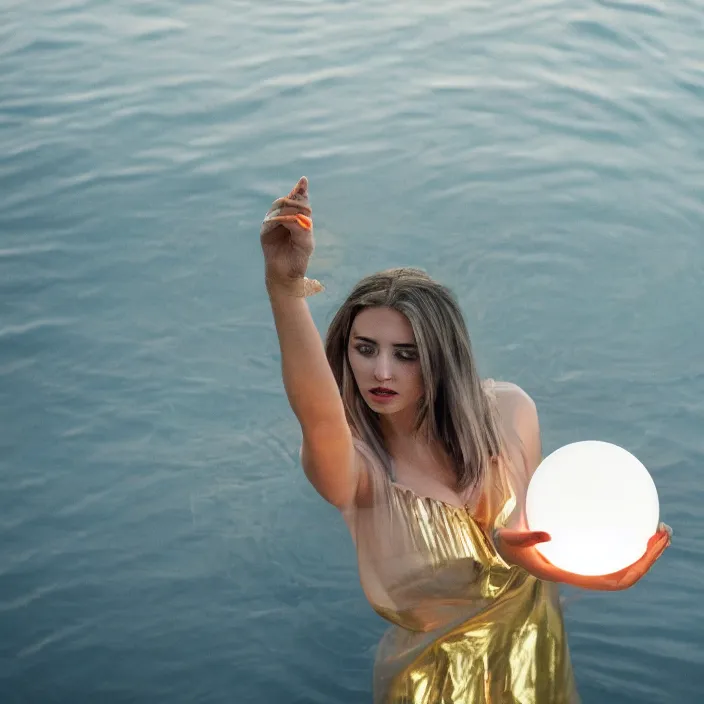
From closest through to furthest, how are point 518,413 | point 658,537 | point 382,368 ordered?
1. point 658,537
2. point 382,368
3. point 518,413

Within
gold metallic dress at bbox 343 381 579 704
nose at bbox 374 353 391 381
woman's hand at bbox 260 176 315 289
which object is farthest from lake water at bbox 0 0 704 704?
woman's hand at bbox 260 176 315 289

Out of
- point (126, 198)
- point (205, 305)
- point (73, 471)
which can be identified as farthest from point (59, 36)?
point (73, 471)

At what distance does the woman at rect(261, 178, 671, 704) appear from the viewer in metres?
2.55

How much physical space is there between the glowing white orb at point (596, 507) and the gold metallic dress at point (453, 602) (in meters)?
0.40

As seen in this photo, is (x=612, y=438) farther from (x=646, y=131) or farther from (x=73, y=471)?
(x=646, y=131)

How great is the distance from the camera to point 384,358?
8.83 feet

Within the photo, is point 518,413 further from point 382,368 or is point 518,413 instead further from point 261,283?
point 261,283

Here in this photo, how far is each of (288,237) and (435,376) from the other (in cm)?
62

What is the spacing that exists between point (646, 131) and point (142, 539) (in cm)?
399

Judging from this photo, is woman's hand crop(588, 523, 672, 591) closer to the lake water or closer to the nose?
the nose

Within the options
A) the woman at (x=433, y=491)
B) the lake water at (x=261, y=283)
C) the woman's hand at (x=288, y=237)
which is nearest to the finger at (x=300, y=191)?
the woman's hand at (x=288, y=237)

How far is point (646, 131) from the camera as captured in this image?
705cm

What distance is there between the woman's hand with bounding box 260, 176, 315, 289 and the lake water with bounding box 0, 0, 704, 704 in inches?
70.6

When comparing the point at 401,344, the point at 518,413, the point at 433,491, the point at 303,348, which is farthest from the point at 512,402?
the point at 303,348
